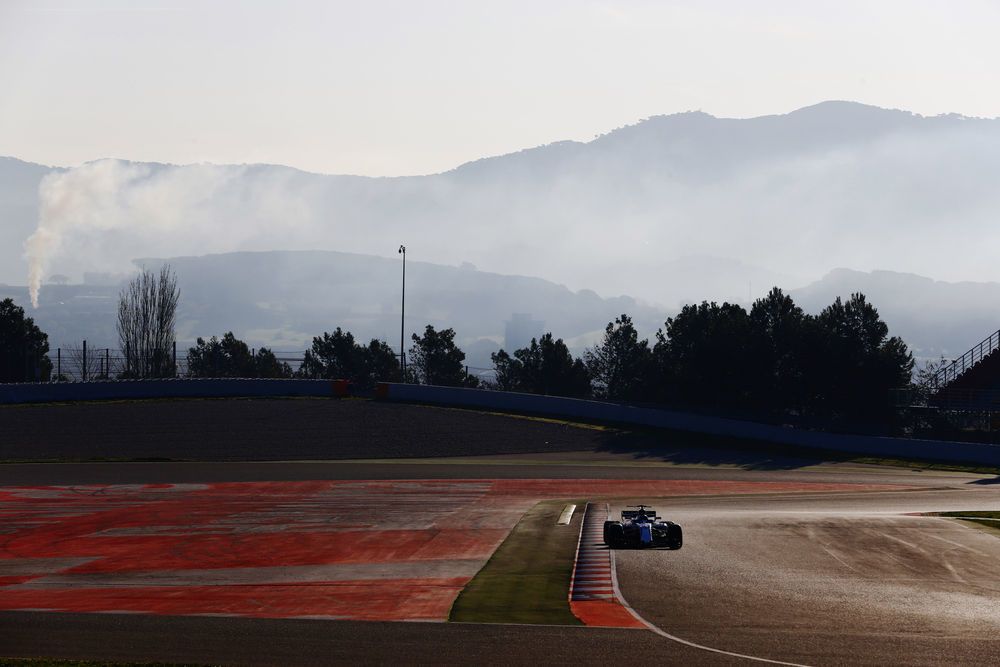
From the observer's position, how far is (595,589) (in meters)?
26.7

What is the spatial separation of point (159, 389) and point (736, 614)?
73.4m

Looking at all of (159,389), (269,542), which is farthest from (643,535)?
(159,389)

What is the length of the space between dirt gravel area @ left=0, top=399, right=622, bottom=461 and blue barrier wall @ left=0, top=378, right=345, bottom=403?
252cm

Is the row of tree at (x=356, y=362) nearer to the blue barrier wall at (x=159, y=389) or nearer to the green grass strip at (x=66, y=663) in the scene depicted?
the blue barrier wall at (x=159, y=389)

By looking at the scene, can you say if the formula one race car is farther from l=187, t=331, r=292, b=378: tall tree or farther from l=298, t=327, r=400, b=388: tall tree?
l=298, t=327, r=400, b=388: tall tree

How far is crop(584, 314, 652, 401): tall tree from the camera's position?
118 m

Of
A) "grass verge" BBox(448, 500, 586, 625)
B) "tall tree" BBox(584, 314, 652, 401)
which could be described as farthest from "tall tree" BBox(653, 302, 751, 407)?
"grass verge" BBox(448, 500, 586, 625)

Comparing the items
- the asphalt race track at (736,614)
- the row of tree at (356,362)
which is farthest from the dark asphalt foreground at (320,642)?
the row of tree at (356,362)

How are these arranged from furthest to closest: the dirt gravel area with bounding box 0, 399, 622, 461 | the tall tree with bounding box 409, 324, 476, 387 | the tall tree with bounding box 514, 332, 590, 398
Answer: the tall tree with bounding box 409, 324, 476, 387 < the tall tree with bounding box 514, 332, 590, 398 < the dirt gravel area with bounding box 0, 399, 622, 461

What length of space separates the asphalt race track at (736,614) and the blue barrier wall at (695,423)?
57.0 ft

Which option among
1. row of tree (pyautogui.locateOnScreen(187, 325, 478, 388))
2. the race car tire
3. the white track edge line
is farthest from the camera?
row of tree (pyautogui.locateOnScreen(187, 325, 478, 388))

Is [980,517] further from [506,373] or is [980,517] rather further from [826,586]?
[506,373]

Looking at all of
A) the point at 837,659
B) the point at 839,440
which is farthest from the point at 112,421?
the point at 837,659

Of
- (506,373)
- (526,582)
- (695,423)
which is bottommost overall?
(526,582)
